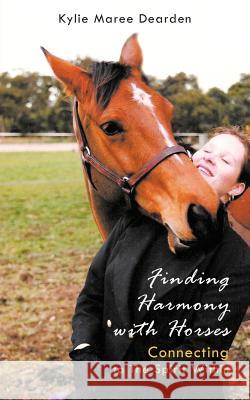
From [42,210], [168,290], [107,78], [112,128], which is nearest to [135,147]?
[112,128]

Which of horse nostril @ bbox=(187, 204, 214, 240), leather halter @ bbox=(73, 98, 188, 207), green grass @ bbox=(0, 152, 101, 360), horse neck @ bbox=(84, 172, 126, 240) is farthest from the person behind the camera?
green grass @ bbox=(0, 152, 101, 360)

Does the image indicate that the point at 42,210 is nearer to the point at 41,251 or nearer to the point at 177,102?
the point at 41,251

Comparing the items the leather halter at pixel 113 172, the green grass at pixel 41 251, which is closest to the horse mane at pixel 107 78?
the leather halter at pixel 113 172

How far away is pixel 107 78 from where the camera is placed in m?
1.44

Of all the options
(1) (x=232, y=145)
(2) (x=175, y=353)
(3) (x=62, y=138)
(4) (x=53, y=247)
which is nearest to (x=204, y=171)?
(1) (x=232, y=145)

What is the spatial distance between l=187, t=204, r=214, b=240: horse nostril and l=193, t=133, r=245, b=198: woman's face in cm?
16

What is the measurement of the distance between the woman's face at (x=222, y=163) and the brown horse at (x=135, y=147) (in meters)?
0.08

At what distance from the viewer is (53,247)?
4770mm

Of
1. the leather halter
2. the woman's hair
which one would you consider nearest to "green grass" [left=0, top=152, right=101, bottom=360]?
the leather halter

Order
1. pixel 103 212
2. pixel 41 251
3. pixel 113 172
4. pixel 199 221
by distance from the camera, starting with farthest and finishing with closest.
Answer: pixel 41 251 < pixel 103 212 < pixel 113 172 < pixel 199 221

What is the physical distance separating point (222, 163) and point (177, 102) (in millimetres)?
556

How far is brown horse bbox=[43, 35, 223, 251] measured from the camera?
50.3 inches

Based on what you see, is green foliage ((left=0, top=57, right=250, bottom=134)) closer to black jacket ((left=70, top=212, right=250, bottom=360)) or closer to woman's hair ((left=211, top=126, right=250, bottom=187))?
woman's hair ((left=211, top=126, right=250, bottom=187))

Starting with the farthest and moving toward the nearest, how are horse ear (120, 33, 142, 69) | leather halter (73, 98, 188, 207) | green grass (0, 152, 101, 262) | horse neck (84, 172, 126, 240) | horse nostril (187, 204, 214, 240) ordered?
green grass (0, 152, 101, 262)
horse neck (84, 172, 126, 240)
horse ear (120, 33, 142, 69)
leather halter (73, 98, 188, 207)
horse nostril (187, 204, 214, 240)
